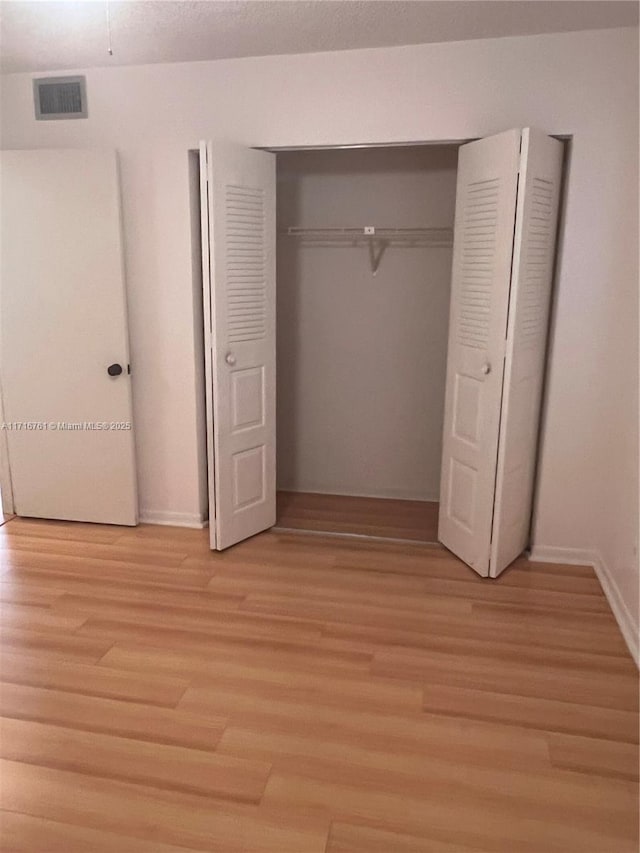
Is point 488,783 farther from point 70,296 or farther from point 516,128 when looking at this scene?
point 70,296

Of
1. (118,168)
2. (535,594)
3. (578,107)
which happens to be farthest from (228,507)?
(578,107)

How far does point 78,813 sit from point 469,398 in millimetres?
2392

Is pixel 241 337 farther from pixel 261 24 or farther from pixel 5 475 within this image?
pixel 5 475

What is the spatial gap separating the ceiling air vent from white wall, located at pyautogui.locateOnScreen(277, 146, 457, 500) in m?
1.25

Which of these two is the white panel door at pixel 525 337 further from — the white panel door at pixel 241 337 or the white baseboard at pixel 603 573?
the white panel door at pixel 241 337

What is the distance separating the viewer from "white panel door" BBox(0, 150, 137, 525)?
3.57 meters

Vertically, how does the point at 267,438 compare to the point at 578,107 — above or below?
below

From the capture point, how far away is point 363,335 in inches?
173

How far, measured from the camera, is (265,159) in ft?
11.3

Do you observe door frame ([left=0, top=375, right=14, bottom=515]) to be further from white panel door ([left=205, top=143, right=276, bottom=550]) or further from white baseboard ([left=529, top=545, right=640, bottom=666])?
white baseboard ([left=529, top=545, right=640, bottom=666])

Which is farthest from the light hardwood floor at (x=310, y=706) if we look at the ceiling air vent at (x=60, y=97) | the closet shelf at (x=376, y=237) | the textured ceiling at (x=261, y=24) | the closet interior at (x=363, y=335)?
the textured ceiling at (x=261, y=24)

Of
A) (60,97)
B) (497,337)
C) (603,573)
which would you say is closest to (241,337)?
(497,337)

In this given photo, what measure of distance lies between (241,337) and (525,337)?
1.42m

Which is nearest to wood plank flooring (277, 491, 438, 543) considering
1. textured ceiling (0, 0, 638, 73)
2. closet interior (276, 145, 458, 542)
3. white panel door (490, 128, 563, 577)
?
closet interior (276, 145, 458, 542)
